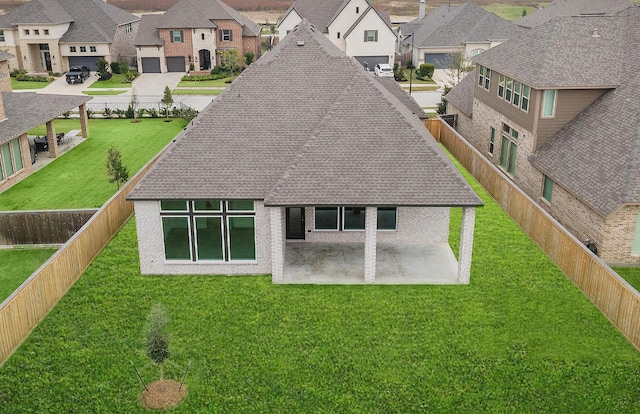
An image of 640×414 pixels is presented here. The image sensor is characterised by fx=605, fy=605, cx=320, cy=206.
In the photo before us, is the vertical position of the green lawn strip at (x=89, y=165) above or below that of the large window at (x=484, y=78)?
below

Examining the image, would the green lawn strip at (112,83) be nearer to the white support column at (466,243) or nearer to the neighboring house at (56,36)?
the neighboring house at (56,36)

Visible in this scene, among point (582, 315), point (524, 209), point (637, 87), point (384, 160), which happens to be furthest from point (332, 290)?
point (637, 87)

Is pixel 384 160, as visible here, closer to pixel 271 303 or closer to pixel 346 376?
pixel 271 303

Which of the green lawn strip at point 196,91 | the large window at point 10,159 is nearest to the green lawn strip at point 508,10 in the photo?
the green lawn strip at point 196,91

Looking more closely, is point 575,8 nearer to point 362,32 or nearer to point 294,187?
point 362,32

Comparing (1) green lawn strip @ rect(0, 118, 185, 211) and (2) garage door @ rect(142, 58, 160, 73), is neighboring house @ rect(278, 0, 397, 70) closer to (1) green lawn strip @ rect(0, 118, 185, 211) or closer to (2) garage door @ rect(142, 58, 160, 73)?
(2) garage door @ rect(142, 58, 160, 73)

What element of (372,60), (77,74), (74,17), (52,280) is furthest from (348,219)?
(74,17)
